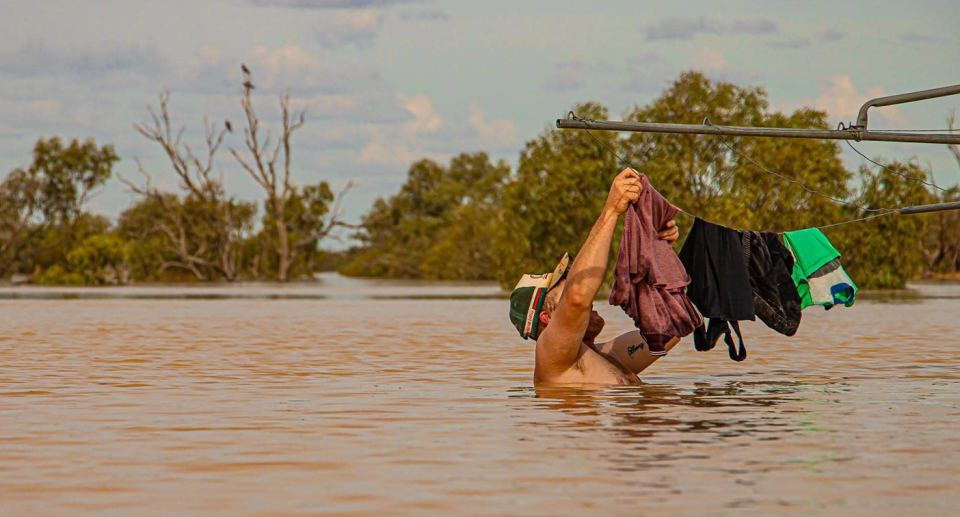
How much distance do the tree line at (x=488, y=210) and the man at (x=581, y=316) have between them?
1.18 m

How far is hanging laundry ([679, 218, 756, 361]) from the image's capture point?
10273 millimetres

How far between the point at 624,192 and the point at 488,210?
9058 centimetres

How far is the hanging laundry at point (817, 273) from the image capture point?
1064cm

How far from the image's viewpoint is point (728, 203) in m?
46.9

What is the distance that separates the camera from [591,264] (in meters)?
8.88

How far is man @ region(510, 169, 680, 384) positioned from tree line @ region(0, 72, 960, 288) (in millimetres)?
1179

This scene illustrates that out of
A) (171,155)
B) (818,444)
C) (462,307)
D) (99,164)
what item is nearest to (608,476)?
(818,444)

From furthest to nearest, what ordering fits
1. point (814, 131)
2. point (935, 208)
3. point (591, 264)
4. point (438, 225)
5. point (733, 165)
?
point (438, 225) < point (733, 165) < point (935, 208) < point (814, 131) < point (591, 264)

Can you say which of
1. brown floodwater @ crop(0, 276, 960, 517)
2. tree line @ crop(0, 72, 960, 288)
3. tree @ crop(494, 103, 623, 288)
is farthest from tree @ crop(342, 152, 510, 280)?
brown floodwater @ crop(0, 276, 960, 517)

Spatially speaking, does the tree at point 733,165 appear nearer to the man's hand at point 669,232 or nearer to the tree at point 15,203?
the man's hand at point 669,232

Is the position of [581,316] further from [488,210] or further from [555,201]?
[488,210]

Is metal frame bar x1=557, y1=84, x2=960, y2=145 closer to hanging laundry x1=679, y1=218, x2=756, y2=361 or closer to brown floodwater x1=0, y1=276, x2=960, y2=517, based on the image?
hanging laundry x1=679, y1=218, x2=756, y2=361

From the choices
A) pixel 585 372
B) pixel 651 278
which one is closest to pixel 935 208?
pixel 651 278

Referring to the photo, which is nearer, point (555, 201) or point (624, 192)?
point (624, 192)
